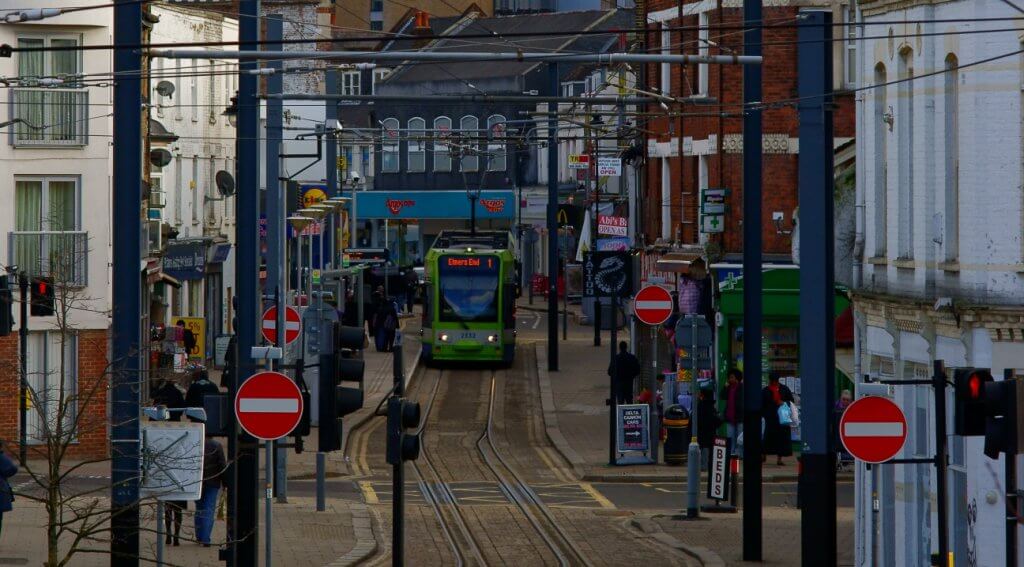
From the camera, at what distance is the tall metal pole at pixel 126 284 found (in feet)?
45.0

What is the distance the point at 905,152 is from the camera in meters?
18.7

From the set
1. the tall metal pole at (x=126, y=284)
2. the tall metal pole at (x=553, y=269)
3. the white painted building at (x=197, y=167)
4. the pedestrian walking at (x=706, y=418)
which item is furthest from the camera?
the white painted building at (x=197, y=167)

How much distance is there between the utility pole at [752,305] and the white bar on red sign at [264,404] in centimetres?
635

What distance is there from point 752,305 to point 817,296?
451 centimetres

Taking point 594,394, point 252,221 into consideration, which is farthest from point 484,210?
point 252,221

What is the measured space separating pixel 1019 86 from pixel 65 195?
1865 centimetres

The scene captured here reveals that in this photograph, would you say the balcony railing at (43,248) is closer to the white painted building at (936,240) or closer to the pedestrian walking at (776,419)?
the pedestrian walking at (776,419)

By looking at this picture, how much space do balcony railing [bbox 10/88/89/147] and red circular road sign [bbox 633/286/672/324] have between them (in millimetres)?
9858

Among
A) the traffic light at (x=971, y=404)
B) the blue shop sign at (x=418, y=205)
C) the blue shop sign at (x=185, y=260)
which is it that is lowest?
the traffic light at (x=971, y=404)

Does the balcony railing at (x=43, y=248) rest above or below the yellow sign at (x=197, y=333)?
above

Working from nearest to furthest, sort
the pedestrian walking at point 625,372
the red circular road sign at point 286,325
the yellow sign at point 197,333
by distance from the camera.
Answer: the red circular road sign at point 286,325, the pedestrian walking at point 625,372, the yellow sign at point 197,333

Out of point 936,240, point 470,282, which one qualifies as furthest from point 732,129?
point 936,240

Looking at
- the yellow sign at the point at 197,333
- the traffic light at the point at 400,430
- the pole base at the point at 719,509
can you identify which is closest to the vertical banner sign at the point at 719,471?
the pole base at the point at 719,509

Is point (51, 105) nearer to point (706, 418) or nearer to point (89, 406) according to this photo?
point (89, 406)
